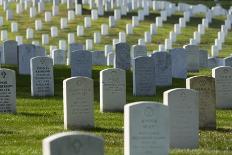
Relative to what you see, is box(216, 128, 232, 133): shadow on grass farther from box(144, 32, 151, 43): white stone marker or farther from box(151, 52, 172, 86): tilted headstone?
box(144, 32, 151, 43): white stone marker

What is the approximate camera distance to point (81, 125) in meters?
15.9

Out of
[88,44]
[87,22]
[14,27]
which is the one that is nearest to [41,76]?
[88,44]

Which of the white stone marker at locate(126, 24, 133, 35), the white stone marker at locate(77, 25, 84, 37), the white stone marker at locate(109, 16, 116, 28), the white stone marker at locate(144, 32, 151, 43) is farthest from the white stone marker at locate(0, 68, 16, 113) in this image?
the white stone marker at locate(109, 16, 116, 28)

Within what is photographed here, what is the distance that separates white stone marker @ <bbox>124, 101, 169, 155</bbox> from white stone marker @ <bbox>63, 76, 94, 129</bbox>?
3.62m

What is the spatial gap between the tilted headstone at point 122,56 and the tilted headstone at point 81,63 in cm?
293

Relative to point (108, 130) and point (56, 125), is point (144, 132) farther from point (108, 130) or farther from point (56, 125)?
point (56, 125)

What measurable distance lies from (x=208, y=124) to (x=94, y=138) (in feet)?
21.6

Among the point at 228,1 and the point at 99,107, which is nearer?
→ the point at 99,107

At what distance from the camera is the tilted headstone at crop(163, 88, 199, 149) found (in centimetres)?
1396

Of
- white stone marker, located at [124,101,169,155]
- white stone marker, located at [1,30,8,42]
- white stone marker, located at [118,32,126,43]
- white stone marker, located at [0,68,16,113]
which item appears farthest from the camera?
white stone marker, located at [118,32,126,43]

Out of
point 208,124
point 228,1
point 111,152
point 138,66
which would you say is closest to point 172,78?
point 138,66

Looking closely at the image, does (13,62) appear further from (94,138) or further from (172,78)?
(94,138)

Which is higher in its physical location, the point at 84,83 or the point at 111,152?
the point at 84,83

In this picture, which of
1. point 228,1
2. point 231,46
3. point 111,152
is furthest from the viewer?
point 228,1
